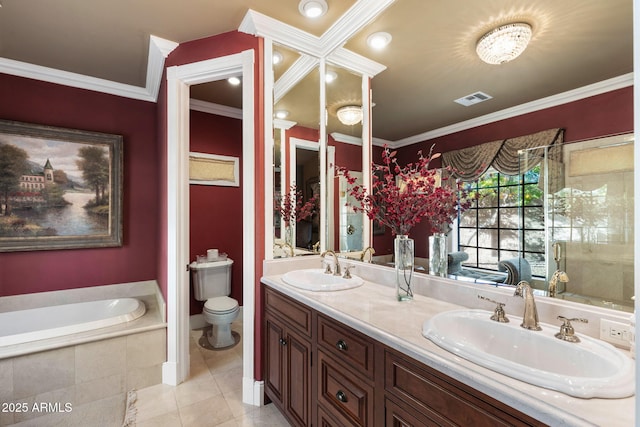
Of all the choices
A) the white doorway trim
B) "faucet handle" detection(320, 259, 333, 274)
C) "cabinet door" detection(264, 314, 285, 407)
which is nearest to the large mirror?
"faucet handle" detection(320, 259, 333, 274)

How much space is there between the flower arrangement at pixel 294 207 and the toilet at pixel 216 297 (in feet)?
3.81

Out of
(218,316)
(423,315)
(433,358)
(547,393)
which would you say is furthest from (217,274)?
(547,393)

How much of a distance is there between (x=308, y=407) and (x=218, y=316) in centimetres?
145

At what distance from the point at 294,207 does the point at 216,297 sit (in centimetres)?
151

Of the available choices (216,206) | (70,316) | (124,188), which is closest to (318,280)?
(216,206)

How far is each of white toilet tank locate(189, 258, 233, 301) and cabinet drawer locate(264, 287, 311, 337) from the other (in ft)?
4.56

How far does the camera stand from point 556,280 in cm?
109

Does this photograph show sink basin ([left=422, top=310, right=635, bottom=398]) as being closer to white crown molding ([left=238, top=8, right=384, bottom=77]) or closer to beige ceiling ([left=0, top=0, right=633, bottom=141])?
beige ceiling ([left=0, top=0, right=633, bottom=141])

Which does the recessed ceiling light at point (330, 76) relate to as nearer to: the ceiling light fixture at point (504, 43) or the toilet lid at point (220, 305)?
the ceiling light fixture at point (504, 43)

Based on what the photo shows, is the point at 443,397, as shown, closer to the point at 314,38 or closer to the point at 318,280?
the point at 318,280

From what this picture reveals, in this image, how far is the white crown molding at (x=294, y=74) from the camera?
2135 mm

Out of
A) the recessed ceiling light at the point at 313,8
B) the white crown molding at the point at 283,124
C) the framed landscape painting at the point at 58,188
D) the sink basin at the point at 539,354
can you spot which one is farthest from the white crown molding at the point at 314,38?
the framed landscape painting at the point at 58,188

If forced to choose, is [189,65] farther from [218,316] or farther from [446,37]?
[218,316]

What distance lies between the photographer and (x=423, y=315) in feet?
4.01
